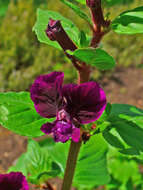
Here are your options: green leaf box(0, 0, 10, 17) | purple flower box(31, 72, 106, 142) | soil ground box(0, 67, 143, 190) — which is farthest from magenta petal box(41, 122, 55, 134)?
green leaf box(0, 0, 10, 17)

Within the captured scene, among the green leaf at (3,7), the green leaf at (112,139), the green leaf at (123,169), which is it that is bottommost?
the green leaf at (123,169)

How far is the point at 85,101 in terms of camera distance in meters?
0.62

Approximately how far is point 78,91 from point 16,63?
3089 mm

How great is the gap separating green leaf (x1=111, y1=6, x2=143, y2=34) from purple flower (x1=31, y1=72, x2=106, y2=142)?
0.57 feet

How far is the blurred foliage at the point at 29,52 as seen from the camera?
3.29 metres

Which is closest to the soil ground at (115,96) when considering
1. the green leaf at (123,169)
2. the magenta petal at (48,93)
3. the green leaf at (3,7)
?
the green leaf at (123,169)

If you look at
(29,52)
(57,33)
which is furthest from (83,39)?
(29,52)

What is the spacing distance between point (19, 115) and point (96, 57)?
26 centimetres

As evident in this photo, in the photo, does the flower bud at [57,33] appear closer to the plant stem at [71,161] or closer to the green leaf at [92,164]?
the plant stem at [71,161]

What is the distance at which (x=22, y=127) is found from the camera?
73cm

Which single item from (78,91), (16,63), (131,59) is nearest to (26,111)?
(78,91)

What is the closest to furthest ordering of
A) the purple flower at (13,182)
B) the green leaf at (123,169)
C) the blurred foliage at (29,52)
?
1. the purple flower at (13,182)
2. the green leaf at (123,169)
3. the blurred foliage at (29,52)

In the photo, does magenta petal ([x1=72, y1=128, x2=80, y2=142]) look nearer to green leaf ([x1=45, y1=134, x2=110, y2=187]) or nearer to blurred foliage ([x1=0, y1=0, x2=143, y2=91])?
green leaf ([x1=45, y1=134, x2=110, y2=187])

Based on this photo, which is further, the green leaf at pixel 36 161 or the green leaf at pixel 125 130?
the green leaf at pixel 36 161
